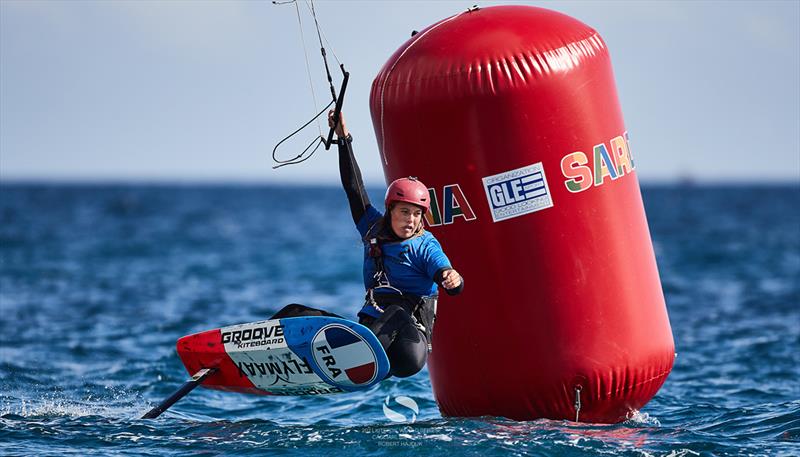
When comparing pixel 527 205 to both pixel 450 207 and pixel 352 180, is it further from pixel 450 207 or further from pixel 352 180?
pixel 352 180

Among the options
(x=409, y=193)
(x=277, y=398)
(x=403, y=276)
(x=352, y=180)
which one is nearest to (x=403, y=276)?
(x=403, y=276)

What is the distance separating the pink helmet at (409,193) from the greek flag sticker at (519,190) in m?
0.47

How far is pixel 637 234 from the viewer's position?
7066 mm

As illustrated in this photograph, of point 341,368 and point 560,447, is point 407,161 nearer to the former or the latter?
point 341,368

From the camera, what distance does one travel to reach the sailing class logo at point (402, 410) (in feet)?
Result: 27.2

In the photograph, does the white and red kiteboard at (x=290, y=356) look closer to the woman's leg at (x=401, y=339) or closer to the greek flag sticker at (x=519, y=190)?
the woman's leg at (x=401, y=339)

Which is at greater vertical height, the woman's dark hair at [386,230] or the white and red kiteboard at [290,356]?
the woman's dark hair at [386,230]

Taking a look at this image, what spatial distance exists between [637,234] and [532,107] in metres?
1.23

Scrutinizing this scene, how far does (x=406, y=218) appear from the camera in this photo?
6.47 meters

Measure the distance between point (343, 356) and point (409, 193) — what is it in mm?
1173

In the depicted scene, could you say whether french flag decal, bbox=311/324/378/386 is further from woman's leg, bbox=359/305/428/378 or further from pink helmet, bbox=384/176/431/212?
pink helmet, bbox=384/176/431/212

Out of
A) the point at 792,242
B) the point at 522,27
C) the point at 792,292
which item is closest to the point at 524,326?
the point at 522,27

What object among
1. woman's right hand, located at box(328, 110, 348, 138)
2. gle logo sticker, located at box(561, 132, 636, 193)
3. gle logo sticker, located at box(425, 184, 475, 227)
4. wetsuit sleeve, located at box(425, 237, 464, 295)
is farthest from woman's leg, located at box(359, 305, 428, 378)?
gle logo sticker, located at box(561, 132, 636, 193)

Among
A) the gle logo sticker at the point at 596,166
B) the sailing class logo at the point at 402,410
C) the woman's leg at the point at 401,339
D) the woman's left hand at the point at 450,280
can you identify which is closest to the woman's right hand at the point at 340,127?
the woman's leg at the point at 401,339
